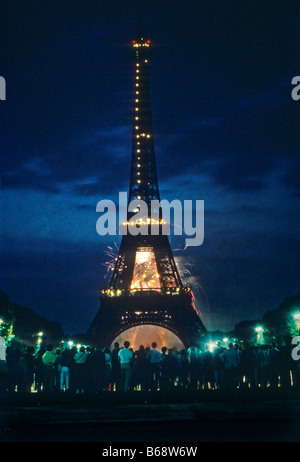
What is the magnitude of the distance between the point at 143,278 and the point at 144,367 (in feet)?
145

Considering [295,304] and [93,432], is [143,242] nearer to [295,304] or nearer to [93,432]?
[295,304]

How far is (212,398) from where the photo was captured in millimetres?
16125

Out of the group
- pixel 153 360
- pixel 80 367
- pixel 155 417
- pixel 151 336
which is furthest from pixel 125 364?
pixel 151 336

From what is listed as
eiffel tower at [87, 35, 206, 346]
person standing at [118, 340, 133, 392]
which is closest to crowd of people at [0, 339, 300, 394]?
person standing at [118, 340, 133, 392]

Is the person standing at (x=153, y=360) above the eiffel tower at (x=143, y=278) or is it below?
below

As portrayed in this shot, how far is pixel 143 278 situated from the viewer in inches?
2448

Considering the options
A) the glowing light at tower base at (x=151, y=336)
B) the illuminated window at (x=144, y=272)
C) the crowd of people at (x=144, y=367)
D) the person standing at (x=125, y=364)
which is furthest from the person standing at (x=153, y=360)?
the illuminated window at (x=144, y=272)

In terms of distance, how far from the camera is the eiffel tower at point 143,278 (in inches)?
1948

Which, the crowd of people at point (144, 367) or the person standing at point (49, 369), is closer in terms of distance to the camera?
the crowd of people at point (144, 367)

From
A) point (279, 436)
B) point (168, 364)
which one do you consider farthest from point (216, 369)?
point (279, 436)

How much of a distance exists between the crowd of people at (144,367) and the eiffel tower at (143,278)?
2865cm

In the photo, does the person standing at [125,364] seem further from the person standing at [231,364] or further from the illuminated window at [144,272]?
the illuminated window at [144,272]

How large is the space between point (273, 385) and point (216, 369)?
204 cm

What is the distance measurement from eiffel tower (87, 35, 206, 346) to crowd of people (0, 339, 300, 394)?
2865cm
